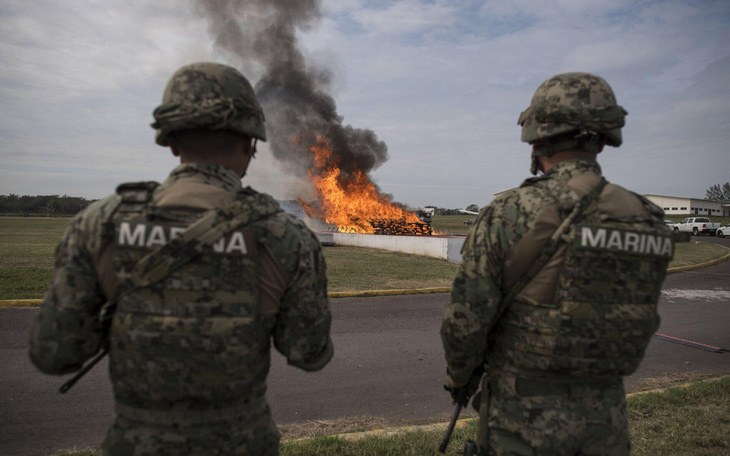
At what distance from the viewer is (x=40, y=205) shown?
67.9 meters

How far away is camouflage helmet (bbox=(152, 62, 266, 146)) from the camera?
1585mm

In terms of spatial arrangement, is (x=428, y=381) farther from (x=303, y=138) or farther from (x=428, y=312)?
(x=303, y=138)

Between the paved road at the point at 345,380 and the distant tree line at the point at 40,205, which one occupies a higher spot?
the distant tree line at the point at 40,205

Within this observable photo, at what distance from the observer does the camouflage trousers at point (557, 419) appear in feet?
5.60

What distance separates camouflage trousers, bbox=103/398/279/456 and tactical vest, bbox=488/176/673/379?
1.06 meters

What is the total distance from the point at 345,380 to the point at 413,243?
12810 millimetres

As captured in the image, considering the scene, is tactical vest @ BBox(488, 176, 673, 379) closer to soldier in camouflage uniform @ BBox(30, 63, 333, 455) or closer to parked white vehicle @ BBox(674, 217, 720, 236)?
soldier in camouflage uniform @ BBox(30, 63, 333, 455)

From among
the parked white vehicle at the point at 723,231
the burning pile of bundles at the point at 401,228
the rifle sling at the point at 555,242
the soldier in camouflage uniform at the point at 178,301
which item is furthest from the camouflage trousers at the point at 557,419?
the parked white vehicle at the point at 723,231

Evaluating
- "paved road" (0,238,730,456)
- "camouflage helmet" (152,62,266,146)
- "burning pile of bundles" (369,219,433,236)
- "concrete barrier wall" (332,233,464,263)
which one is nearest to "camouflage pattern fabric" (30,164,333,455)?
"camouflage helmet" (152,62,266,146)

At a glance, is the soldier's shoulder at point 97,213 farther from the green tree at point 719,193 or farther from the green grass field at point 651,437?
the green tree at point 719,193

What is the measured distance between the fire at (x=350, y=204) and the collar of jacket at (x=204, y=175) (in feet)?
72.9

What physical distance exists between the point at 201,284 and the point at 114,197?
45 cm

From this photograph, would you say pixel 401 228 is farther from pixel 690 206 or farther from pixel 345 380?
pixel 690 206

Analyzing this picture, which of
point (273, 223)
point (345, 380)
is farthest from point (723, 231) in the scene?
point (273, 223)
